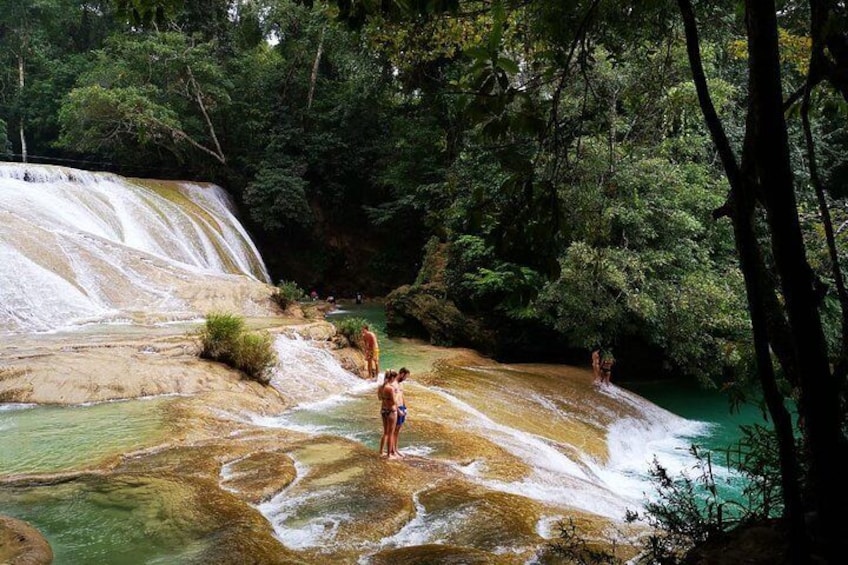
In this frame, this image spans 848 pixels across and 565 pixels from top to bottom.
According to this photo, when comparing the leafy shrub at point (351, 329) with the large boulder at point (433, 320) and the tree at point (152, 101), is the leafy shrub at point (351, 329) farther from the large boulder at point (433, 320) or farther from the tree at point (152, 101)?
the tree at point (152, 101)

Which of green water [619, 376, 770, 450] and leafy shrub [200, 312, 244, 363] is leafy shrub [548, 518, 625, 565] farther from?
green water [619, 376, 770, 450]

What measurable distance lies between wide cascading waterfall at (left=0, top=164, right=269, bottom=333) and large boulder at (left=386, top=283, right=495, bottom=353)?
13.2 feet

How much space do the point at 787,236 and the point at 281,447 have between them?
5.71 meters

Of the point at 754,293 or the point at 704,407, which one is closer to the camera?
the point at 754,293

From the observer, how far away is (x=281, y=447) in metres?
6.48

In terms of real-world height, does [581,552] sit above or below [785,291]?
below

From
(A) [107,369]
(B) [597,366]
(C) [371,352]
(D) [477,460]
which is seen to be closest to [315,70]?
(C) [371,352]

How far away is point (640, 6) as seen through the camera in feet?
13.9

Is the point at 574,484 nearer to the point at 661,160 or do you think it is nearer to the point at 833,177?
the point at 661,160

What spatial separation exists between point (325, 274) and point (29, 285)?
1693 cm

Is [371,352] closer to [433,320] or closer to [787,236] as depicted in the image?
[433,320]

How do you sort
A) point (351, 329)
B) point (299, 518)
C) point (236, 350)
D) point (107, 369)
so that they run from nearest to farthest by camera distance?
1. point (299, 518)
2. point (107, 369)
3. point (236, 350)
4. point (351, 329)

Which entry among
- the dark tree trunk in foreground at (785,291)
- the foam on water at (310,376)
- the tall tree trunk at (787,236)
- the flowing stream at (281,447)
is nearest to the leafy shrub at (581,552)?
the flowing stream at (281,447)

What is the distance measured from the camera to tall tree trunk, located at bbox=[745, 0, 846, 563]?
173cm
